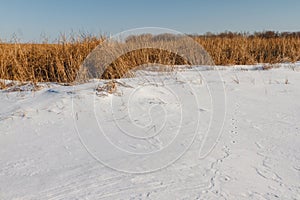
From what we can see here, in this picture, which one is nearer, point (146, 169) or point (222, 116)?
point (146, 169)

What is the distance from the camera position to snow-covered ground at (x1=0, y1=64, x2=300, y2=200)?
1.96 m

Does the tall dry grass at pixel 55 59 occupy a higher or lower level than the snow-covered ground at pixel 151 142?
higher

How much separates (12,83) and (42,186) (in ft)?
11.2

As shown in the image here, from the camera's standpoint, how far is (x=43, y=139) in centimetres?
290

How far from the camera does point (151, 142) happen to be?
9.03 feet

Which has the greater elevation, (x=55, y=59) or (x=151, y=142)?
(x=55, y=59)

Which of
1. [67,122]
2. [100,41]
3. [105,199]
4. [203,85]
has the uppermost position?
[100,41]

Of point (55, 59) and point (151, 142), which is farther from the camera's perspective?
point (55, 59)

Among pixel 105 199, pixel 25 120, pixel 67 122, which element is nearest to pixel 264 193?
pixel 105 199

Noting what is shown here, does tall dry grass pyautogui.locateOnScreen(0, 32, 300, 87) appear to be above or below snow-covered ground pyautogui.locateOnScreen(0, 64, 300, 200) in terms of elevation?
above

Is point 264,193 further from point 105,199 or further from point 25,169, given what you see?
point 25,169

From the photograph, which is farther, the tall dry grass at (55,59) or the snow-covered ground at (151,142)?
the tall dry grass at (55,59)

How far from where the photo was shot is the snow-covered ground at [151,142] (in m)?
1.96

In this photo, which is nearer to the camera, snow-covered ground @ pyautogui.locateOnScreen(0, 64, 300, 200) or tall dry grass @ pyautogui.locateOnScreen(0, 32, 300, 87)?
snow-covered ground @ pyautogui.locateOnScreen(0, 64, 300, 200)
